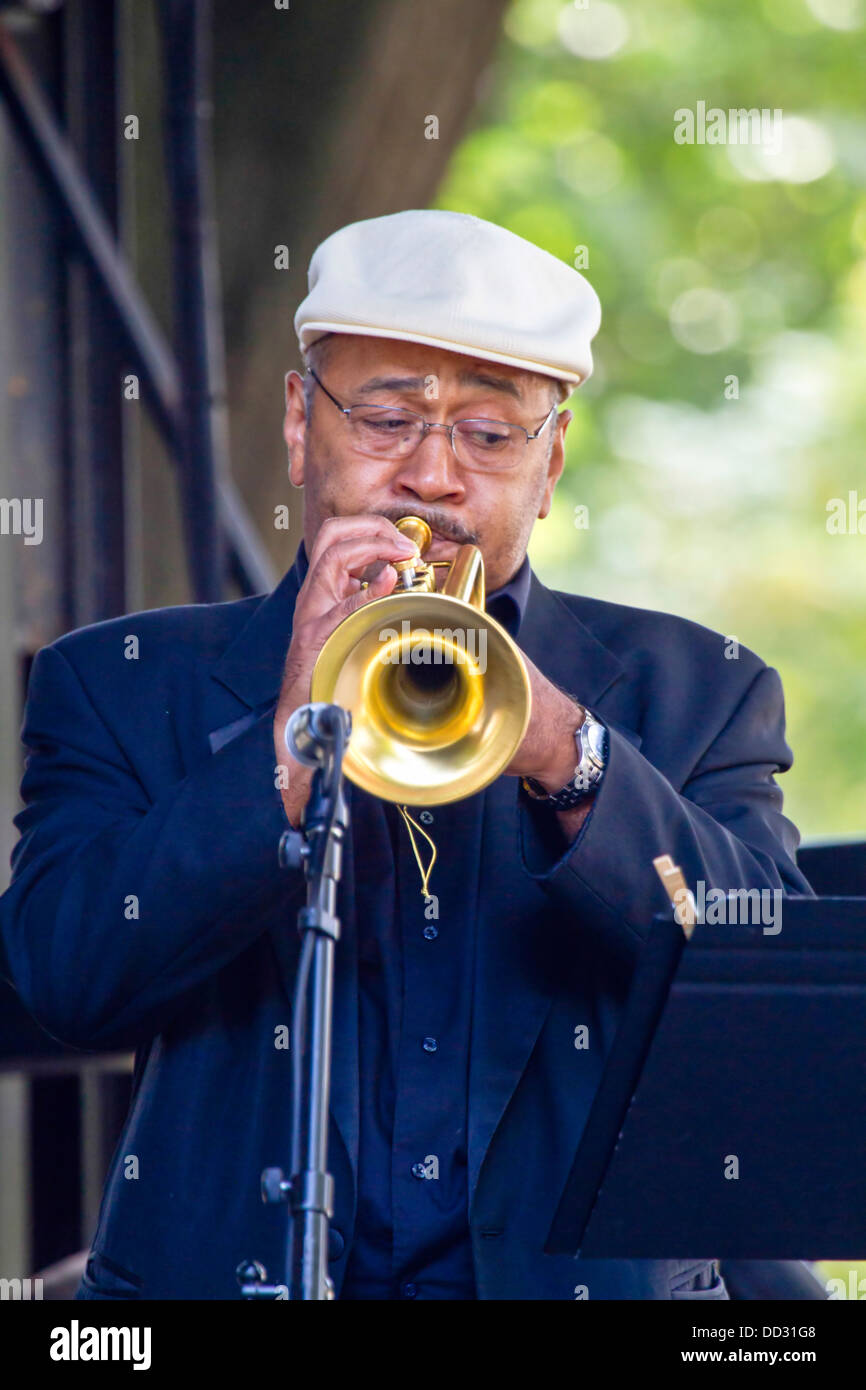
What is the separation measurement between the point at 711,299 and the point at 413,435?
7990 millimetres

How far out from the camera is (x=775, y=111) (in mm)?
9781

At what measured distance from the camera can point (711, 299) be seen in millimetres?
10695

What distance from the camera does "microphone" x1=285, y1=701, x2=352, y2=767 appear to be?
215 centimetres

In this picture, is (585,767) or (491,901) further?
(491,901)

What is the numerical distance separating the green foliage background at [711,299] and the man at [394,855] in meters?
6.75

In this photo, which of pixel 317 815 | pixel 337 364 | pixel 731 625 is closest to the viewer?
pixel 317 815

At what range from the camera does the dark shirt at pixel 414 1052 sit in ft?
8.65

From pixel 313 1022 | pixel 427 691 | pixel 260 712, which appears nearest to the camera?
pixel 313 1022

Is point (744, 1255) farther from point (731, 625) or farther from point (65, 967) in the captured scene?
point (731, 625)

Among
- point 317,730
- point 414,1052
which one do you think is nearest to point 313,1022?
point 317,730

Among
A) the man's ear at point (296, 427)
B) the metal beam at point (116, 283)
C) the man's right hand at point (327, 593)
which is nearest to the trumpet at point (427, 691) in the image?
the man's right hand at point (327, 593)

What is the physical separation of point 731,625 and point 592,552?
1.08m

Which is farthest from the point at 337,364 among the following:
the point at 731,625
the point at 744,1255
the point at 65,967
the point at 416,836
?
the point at 731,625

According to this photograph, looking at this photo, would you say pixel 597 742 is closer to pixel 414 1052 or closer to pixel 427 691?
pixel 427 691
